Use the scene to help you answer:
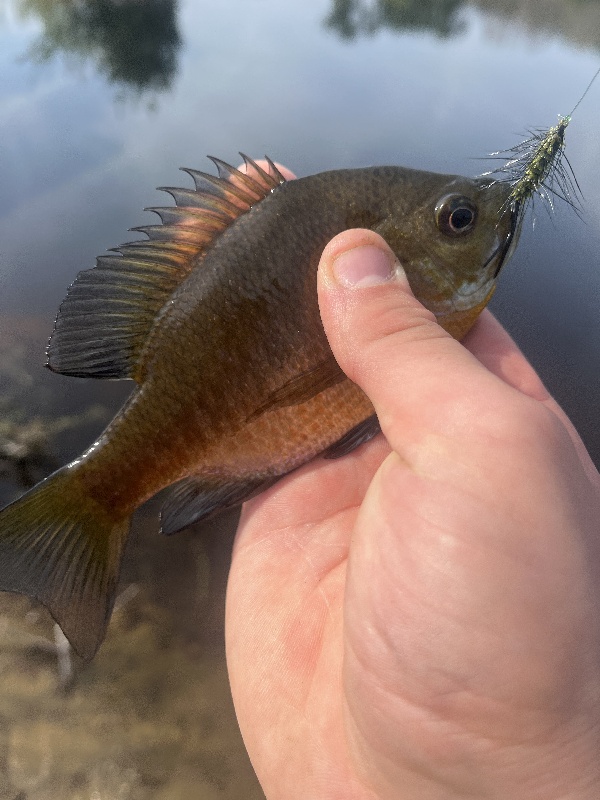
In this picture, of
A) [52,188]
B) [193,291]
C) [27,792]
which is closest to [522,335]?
[193,291]

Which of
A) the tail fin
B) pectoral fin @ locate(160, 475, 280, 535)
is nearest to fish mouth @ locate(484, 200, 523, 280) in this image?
pectoral fin @ locate(160, 475, 280, 535)

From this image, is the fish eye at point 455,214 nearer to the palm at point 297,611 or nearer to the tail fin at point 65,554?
the palm at point 297,611

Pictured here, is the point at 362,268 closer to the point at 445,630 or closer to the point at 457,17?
the point at 445,630

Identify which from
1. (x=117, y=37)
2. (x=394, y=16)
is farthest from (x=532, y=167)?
(x=394, y=16)

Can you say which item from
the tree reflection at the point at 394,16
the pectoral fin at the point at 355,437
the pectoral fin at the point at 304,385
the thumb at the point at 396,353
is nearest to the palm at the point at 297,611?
the pectoral fin at the point at 355,437

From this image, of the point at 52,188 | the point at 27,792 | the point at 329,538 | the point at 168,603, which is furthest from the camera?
the point at 52,188

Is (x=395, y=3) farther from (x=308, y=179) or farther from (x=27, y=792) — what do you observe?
(x=27, y=792)
